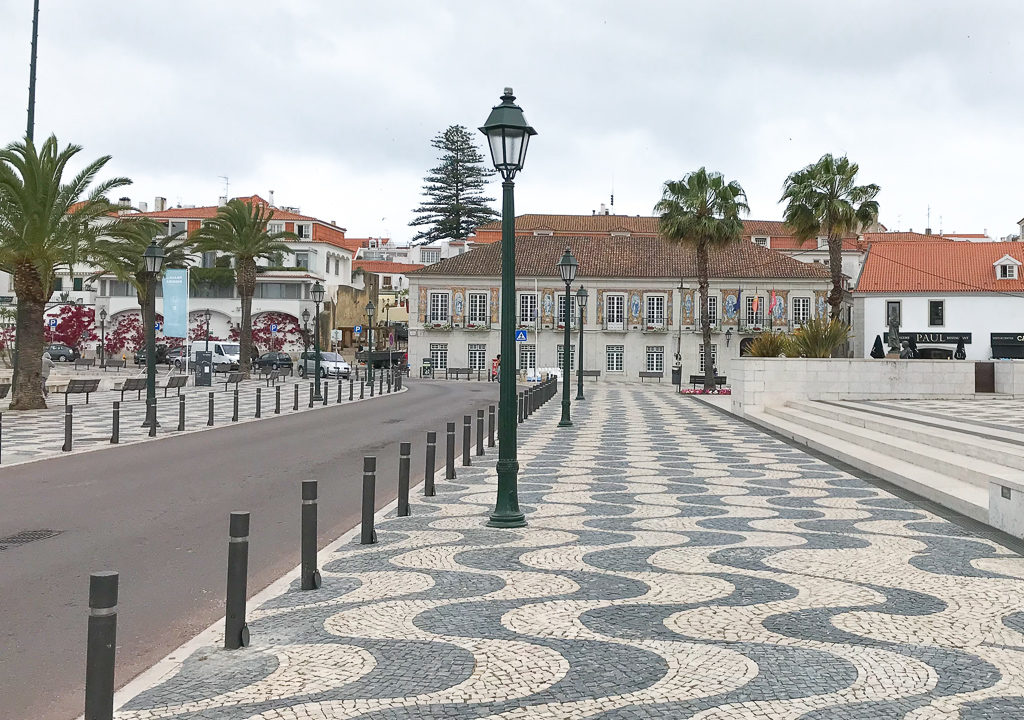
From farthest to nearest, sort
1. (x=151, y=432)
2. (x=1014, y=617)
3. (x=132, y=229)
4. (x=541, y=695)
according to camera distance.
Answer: (x=132, y=229) < (x=151, y=432) < (x=1014, y=617) < (x=541, y=695)

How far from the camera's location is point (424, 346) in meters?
70.1

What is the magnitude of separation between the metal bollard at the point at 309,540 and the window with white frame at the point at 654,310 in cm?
6276

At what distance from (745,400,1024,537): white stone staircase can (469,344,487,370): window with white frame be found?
48.1 meters

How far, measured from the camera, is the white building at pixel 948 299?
6100cm

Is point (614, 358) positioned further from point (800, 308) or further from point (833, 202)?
point (833, 202)

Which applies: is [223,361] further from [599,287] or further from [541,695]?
[541,695]

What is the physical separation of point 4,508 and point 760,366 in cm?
2031

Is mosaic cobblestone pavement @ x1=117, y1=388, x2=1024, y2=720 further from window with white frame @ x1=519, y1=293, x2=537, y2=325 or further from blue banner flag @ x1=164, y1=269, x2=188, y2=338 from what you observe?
window with white frame @ x1=519, y1=293, x2=537, y2=325

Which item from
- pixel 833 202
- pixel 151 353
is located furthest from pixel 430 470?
pixel 833 202

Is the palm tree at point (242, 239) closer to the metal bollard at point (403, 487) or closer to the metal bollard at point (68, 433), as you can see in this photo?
the metal bollard at point (68, 433)

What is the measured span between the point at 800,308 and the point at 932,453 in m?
56.4

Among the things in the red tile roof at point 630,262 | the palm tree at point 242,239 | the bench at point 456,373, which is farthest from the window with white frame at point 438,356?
the palm tree at point 242,239

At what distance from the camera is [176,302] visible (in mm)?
37250

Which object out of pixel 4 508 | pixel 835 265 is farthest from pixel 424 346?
pixel 4 508
